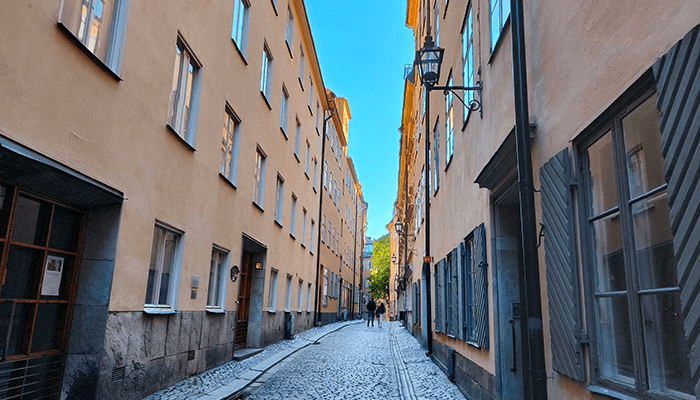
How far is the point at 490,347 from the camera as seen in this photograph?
22.0 feet

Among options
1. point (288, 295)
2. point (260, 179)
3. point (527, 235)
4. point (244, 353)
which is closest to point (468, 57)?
point (527, 235)

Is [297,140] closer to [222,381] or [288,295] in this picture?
[288,295]

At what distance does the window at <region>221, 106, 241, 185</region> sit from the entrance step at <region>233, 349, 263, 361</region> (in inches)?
158

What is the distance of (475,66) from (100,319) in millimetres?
6276

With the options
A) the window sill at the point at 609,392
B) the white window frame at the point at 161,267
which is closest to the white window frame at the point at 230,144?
the white window frame at the point at 161,267

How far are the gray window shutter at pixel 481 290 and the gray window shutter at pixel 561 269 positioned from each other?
285cm

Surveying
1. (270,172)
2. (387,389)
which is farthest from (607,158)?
A: (270,172)

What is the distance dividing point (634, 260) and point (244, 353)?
10.9 meters

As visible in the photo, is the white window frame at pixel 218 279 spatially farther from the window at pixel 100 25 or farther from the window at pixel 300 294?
the window at pixel 300 294

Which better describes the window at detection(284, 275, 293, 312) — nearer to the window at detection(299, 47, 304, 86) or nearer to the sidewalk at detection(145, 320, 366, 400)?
the sidewalk at detection(145, 320, 366, 400)

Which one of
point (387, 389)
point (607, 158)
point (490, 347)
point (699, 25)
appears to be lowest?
point (387, 389)

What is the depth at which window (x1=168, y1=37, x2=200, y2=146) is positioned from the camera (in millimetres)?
8703

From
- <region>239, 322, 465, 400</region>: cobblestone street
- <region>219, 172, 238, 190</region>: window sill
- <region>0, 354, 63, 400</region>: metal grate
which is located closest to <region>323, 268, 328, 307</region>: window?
<region>239, 322, 465, 400</region>: cobblestone street

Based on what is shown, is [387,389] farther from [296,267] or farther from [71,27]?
[296,267]
